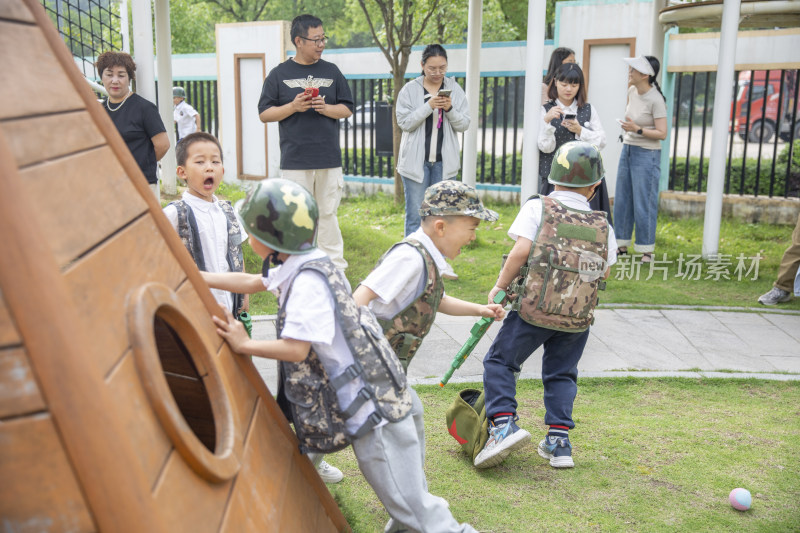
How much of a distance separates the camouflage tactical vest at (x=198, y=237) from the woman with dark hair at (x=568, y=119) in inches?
136

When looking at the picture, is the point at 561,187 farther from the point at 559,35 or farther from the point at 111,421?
the point at 559,35

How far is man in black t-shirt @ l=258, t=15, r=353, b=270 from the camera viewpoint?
22.2 feet

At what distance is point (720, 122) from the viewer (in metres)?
8.54

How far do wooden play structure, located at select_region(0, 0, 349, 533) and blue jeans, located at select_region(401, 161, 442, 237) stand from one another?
5063 mm

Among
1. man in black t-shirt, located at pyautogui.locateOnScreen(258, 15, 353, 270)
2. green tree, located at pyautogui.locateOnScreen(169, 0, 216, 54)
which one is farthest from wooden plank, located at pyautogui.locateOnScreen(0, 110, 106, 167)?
green tree, located at pyautogui.locateOnScreen(169, 0, 216, 54)

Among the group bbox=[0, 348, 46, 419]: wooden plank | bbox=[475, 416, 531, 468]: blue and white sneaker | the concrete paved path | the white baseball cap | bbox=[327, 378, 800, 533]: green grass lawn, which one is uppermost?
the white baseball cap

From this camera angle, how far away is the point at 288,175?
7.09 m

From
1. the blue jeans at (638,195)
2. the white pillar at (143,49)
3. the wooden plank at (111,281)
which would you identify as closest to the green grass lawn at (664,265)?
the blue jeans at (638,195)

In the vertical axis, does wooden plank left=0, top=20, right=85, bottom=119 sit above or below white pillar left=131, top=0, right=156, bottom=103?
below

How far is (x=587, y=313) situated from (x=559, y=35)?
8790 mm

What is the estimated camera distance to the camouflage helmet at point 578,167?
4184 mm

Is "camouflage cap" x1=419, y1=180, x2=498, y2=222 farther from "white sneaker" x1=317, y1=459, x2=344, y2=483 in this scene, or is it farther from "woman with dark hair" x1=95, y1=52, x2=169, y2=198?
"woman with dark hair" x1=95, y1=52, x2=169, y2=198

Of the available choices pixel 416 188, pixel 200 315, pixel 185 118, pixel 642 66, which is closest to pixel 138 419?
pixel 200 315

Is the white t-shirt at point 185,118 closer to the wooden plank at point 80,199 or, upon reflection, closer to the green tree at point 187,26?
the green tree at point 187,26
